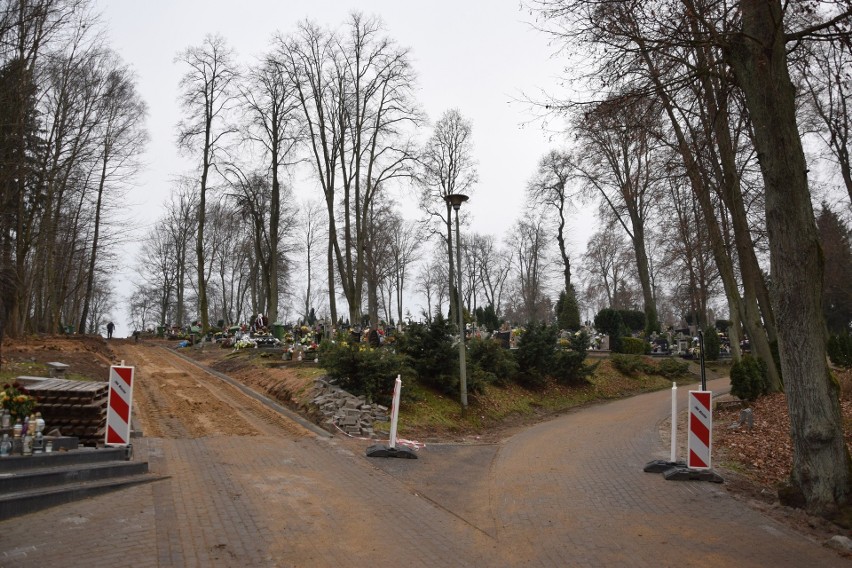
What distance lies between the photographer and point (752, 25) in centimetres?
738

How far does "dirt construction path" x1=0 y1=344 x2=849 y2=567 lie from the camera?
18.4 feet

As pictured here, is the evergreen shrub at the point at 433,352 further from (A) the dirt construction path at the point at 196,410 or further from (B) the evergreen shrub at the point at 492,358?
(A) the dirt construction path at the point at 196,410

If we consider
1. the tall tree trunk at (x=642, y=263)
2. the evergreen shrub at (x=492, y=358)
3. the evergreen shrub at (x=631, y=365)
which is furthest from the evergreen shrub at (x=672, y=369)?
the evergreen shrub at (x=492, y=358)

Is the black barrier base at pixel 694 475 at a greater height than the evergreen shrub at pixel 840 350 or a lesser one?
lesser

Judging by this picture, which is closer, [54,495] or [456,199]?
[54,495]

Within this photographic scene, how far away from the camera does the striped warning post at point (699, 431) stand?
27.7ft

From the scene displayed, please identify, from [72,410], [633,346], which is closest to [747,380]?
[72,410]

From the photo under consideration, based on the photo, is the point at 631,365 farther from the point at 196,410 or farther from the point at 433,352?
the point at 196,410

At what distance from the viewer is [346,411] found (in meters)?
13.1

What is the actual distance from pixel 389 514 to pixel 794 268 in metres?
5.50

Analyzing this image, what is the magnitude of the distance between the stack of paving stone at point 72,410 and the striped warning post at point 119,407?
54 cm

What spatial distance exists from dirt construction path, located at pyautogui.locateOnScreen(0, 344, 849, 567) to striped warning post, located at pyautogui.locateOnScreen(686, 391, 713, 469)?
13.9 inches

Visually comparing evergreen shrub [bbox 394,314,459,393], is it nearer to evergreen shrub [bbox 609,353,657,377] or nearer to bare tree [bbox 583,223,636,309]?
evergreen shrub [bbox 609,353,657,377]

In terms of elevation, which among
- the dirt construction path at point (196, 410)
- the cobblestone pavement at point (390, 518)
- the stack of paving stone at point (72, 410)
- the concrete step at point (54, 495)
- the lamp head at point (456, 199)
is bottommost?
the cobblestone pavement at point (390, 518)
